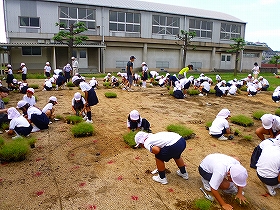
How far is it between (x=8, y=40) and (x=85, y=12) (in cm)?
781

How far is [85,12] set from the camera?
2472cm

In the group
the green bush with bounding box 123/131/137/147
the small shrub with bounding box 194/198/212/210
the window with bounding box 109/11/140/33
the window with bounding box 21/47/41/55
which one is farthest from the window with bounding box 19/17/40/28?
the small shrub with bounding box 194/198/212/210

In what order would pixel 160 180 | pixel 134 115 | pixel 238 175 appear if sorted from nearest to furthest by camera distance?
1. pixel 238 175
2. pixel 160 180
3. pixel 134 115

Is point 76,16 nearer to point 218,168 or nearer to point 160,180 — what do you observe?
point 160,180

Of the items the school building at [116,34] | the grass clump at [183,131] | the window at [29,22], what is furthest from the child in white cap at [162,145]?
the window at [29,22]

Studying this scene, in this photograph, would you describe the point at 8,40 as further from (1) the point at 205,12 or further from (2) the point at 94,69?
(1) the point at 205,12

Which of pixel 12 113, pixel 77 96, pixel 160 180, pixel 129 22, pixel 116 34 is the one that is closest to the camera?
pixel 160 180

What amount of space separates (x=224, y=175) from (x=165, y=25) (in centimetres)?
2704

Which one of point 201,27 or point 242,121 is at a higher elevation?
point 201,27

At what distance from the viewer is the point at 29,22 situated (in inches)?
891

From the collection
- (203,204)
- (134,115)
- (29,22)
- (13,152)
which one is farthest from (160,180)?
(29,22)

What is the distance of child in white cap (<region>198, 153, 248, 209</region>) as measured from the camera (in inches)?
126

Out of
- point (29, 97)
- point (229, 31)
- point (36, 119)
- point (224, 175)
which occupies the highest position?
point (229, 31)

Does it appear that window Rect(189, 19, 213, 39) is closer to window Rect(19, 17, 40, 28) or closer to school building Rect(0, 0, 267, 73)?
school building Rect(0, 0, 267, 73)
